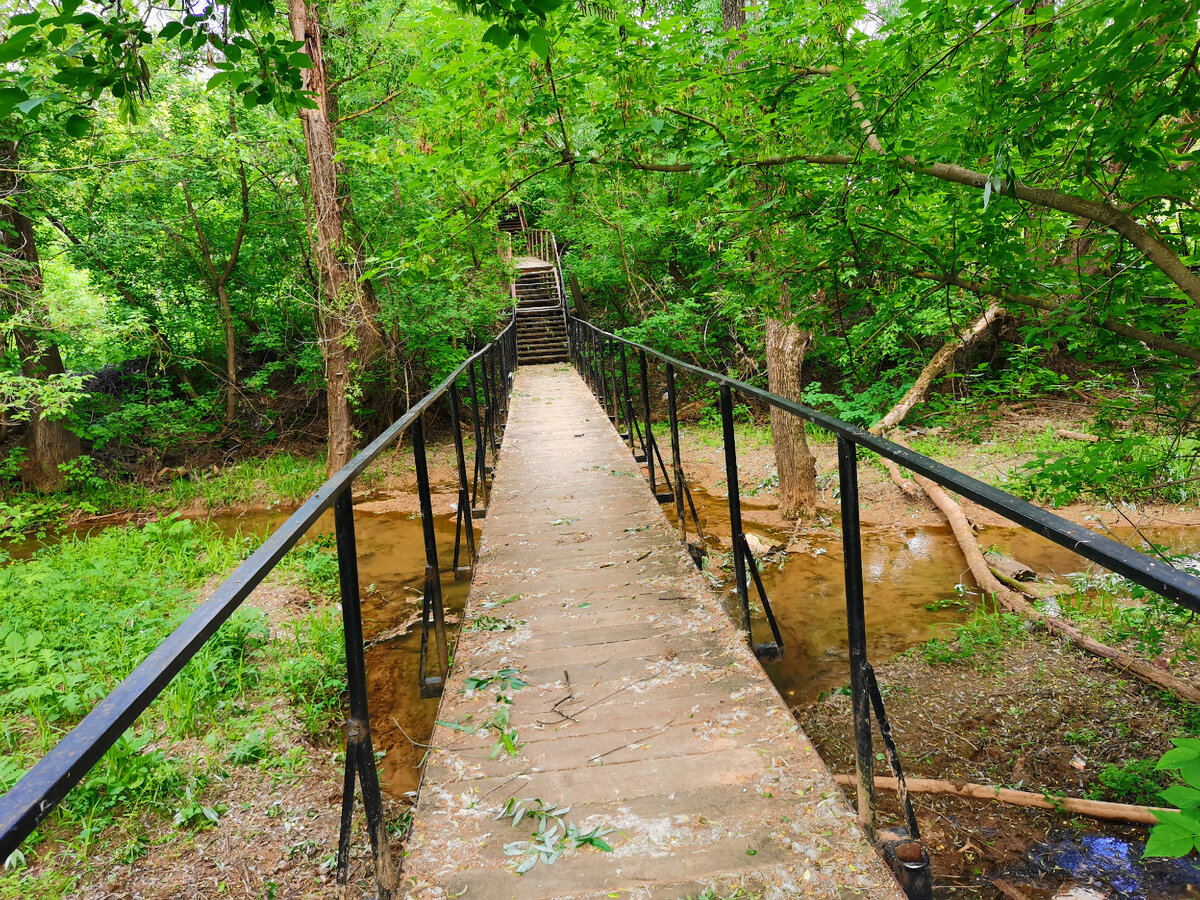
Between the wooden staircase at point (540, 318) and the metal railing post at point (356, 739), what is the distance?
49.2ft

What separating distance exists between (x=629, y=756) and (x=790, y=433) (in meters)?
6.25

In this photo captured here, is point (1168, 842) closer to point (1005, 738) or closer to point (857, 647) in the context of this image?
point (857, 647)

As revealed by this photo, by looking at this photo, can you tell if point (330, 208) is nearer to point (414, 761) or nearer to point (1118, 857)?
point (414, 761)

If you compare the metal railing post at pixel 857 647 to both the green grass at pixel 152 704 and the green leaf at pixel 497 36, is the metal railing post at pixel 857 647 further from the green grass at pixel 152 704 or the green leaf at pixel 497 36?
the green grass at pixel 152 704

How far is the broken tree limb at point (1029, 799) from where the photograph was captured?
289cm

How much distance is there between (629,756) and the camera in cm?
203

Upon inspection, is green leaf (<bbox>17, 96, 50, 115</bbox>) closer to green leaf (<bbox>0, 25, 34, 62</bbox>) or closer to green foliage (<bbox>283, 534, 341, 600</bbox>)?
green leaf (<bbox>0, 25, 34, 62</bbox>)

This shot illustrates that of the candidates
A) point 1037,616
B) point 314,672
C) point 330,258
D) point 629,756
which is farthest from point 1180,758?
point 330,258

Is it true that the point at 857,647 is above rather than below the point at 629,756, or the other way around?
above

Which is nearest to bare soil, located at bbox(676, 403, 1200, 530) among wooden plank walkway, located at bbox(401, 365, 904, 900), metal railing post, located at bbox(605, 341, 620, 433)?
metal railing post, located at bbox(605, 341, 620, 433)

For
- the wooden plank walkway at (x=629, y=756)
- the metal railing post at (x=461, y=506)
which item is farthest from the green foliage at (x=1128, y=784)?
the metal railing post at (x=461, y=506)

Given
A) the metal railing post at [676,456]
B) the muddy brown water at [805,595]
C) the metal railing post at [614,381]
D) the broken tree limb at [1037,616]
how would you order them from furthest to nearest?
the metal railing post at [614,381], the muddy brown water at [805,595], the metal railing post at [676,456], the broken tree limb at [1037,616]

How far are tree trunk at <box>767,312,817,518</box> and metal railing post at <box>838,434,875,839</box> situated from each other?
6.06 m

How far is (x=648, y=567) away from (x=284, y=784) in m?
2.15
